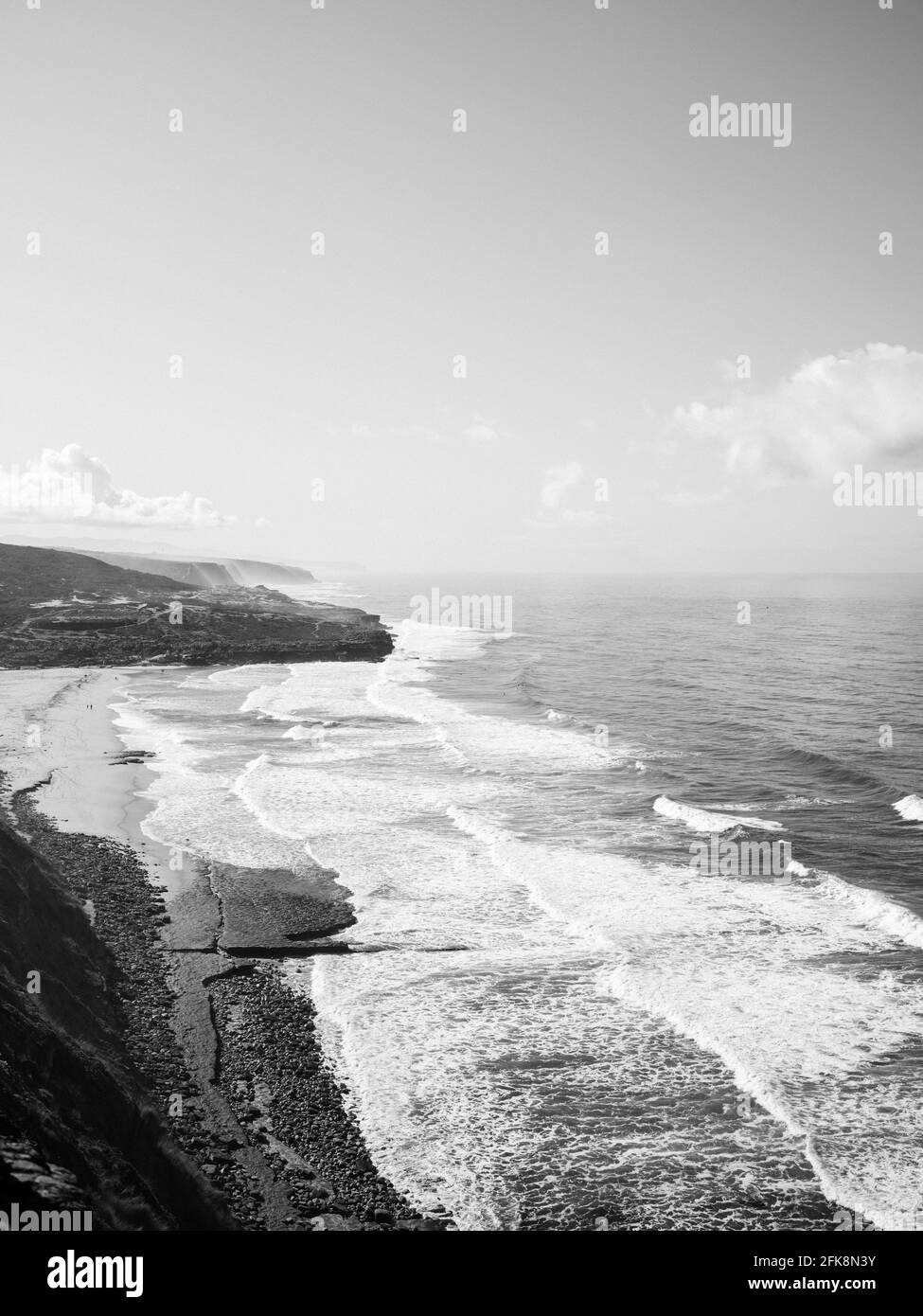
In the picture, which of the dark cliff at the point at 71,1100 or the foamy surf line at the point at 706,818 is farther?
the foamy surf line at the point at 706,818

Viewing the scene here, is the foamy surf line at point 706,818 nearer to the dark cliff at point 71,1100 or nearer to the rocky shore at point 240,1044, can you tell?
the rocky shore at point 240,1044

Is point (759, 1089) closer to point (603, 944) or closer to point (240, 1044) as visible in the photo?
point (603, 944)

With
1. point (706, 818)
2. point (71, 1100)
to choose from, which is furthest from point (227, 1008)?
point (706, 818)

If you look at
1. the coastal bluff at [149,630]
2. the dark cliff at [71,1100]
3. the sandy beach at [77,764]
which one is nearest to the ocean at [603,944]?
the sandy beach at [77,764]

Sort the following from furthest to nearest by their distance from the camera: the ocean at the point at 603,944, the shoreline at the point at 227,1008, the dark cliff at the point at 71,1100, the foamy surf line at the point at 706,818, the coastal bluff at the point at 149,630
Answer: the coastal bluff at the point at 149,630 → the foamy surf line at the point at 706,818 → the ocean at the point at 603,944 → the shoreline at the point at 227,1008 → the dark cliff at the point at 71,1100

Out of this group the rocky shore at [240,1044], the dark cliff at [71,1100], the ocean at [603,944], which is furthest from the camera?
the ocean at [603,944]

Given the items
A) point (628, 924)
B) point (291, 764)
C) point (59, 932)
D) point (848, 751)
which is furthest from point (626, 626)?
point (59, 932)
